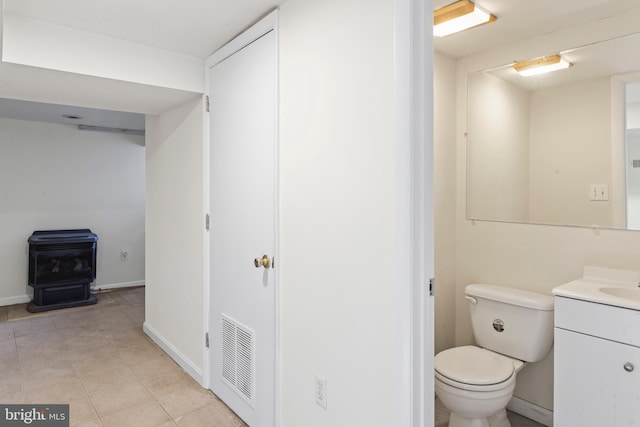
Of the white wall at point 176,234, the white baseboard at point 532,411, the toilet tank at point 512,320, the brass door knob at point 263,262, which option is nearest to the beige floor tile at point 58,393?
the white wall at point 176,234

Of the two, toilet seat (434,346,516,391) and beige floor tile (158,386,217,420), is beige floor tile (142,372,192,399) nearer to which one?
beige floor tile (158,386,217,420)

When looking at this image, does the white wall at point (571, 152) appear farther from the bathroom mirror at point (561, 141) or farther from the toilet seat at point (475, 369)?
the toilet seat at point (475, 369)

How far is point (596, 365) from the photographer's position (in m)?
1.66

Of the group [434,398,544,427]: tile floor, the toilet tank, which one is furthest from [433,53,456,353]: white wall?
[434,398,544,427]: tile floor

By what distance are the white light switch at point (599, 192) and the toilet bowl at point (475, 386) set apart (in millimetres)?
986

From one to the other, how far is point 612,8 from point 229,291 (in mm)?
2529

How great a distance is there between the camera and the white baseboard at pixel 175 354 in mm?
2666

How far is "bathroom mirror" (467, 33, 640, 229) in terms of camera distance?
195cm

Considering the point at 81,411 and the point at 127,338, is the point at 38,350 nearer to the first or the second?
the point at 127,338

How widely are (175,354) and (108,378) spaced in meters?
0.47

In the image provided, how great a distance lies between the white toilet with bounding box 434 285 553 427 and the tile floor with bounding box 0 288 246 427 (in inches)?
46.8

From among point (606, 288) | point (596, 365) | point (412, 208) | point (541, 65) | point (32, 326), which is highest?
point (541, 65)

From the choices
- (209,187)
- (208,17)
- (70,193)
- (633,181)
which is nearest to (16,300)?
(70,193)

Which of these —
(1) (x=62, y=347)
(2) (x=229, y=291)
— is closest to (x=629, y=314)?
(2) (x=229, y=291)
